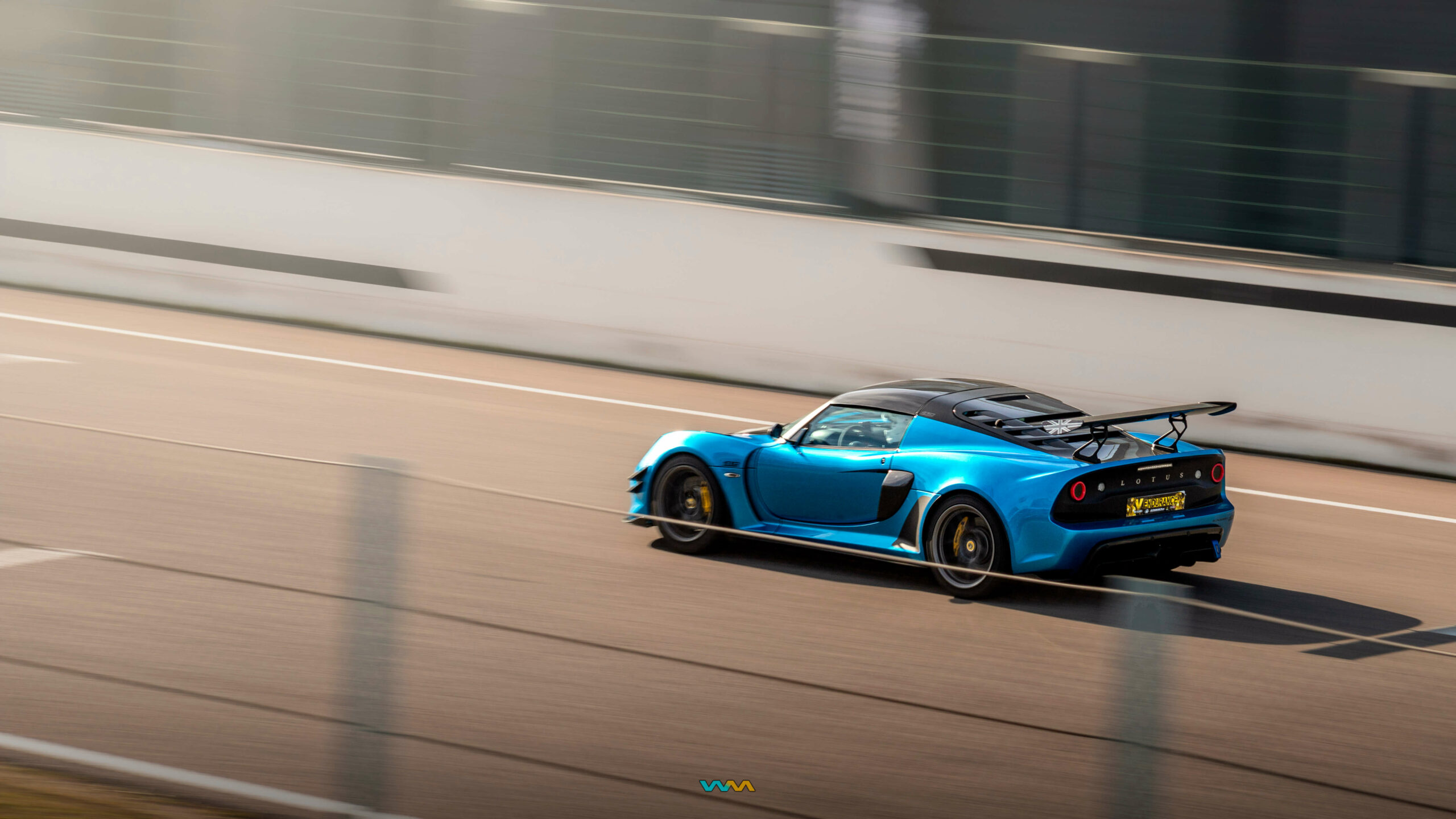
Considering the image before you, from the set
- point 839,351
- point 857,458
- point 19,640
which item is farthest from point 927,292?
point 19,640

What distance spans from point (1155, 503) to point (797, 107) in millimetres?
8116

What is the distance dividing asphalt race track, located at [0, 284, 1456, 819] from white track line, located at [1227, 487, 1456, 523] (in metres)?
7.35

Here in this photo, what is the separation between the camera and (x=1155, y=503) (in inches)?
303

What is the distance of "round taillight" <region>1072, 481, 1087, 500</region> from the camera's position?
24.3 ft

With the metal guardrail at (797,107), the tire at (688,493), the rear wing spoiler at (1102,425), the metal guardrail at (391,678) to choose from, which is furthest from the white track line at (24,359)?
the metal guardrail at (391,678)

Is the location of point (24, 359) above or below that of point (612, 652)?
above

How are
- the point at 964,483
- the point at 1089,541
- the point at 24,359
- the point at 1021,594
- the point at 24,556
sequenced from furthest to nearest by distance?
1. the point at 24,359
2. the point at 964,483
3. the point at 1089,541
4. the point at 24,556
5. the point at 1021,594

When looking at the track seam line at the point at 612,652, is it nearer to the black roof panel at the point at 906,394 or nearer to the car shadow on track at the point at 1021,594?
the car shadow on track at the point at 1021,594

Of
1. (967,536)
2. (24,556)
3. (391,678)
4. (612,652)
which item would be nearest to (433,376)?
(967,536)

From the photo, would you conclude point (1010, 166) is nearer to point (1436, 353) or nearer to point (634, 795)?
point (1436, 353)

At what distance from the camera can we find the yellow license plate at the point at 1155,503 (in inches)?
299

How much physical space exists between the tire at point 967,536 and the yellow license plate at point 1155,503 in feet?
2.14

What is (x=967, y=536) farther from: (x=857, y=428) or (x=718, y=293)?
(x=718, y=293)

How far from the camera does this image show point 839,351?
1448 centimetres
